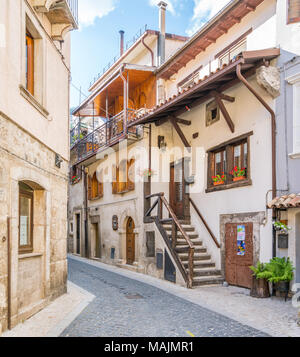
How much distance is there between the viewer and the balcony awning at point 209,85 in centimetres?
860

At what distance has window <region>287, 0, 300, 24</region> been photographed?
27.7ft

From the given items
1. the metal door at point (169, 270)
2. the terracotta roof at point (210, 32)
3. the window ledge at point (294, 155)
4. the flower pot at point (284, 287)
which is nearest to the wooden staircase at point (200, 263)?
the metal door at point (169, 270)

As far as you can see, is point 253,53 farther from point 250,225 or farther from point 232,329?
point 232,329

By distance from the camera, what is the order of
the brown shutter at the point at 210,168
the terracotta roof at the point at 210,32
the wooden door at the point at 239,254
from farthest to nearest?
the brown shutter at the point at 210,168, the terracotta roof at the point at 210,32, the wooden door at the point at 239,254

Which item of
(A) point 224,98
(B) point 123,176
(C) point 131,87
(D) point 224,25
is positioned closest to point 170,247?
(A) point 224,98

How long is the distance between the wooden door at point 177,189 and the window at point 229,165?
1.87 meters

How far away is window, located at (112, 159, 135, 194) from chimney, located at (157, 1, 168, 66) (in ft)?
13.9

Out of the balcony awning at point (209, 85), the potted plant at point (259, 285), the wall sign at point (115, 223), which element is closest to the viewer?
the potted plant at point (259, 285)

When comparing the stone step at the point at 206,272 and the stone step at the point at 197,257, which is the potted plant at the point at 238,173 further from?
the stone step at the point at 206,272

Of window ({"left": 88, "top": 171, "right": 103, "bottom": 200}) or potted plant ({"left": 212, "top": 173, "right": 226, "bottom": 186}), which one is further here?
window ({"left": 88, "top": 171, "right": 103, "bottom": 200})

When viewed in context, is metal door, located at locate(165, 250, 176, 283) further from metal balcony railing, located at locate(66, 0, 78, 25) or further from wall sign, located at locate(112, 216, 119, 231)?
metal balcony railing, located at locate(66, 0, 78, 25)

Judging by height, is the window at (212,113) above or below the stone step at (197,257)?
above

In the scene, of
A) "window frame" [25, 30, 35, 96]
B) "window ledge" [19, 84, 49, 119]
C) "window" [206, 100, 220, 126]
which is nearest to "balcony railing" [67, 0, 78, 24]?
"window frame" [25, 30, 35, 96]

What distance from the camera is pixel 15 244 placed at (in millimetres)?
6176
